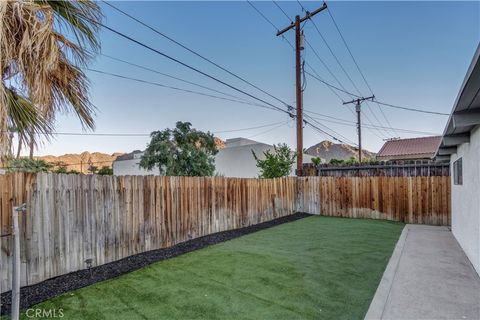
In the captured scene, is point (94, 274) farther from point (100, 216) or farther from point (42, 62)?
point (42, 62)

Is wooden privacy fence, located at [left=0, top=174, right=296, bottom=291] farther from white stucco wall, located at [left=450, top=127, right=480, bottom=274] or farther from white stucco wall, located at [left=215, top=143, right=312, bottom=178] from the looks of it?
white stucco wall, located at [left=215, top=143, right=312, bottom=178]

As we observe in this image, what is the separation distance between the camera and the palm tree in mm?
2168

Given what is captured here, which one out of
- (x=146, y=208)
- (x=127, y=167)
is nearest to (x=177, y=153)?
(x=146, y=208)

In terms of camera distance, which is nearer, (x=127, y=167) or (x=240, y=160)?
(x=240, y=160)

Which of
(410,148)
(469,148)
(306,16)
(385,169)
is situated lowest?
(385,169)

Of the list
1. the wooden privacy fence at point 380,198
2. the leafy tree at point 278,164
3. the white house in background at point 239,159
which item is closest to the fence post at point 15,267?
the wooden privacy fence at point 380,198

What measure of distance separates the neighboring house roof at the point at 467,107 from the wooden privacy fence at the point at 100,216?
457 cm

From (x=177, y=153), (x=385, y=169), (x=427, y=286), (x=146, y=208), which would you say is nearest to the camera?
(x=427, y=286)

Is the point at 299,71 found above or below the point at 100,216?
above

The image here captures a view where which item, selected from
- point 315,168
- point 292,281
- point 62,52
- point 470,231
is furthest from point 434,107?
point 62,52

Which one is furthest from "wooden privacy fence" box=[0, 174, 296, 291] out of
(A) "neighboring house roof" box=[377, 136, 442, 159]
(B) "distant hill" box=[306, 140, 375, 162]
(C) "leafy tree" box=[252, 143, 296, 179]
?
(B) "distant hill" box=[306, 140, 375, 162]

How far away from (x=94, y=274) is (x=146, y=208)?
145 cm

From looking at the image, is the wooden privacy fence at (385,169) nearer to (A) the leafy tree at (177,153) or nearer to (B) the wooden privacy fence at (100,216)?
(B) the wooden privacy fence at (100,216)

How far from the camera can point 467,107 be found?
3.23m
